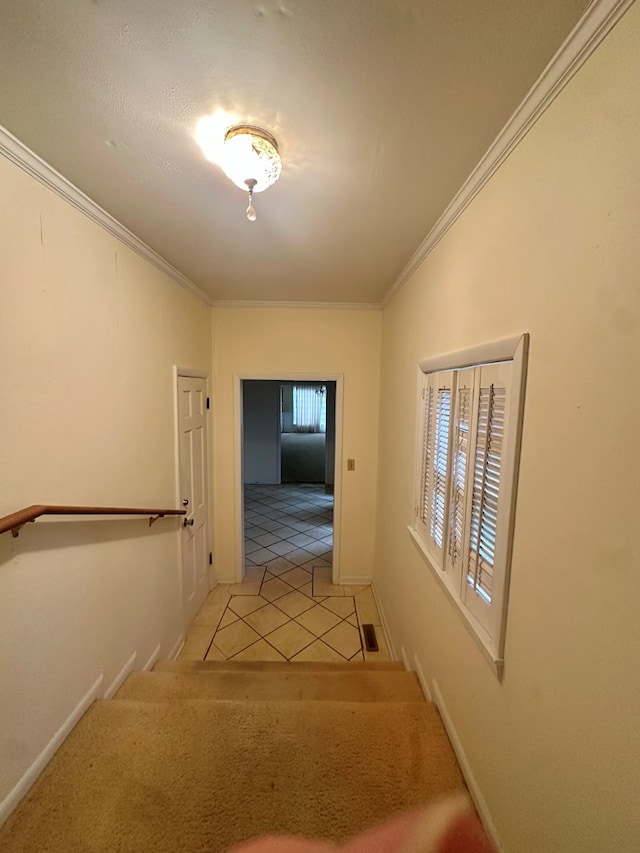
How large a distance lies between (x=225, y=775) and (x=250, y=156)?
209cm

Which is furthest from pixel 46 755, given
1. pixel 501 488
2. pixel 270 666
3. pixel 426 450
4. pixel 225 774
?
pixel 426 450

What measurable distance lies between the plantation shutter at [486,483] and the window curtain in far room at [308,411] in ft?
29.7

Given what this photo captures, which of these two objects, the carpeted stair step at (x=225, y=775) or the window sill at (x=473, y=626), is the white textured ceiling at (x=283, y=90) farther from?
the carpeted stair step at (x=225, y=775)

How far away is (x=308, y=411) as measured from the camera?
10.4 m

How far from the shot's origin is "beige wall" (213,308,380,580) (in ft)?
Result: 10.1

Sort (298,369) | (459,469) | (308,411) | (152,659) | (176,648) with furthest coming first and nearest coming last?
(308,411) → (298,369) → (176,648) → (152,659) → (459,469)

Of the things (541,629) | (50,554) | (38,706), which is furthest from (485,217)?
(38,706)

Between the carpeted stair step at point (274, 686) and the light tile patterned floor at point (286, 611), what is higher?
the carpeted stair step at point (274, 686)

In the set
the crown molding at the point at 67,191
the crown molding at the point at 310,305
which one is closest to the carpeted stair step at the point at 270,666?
the crown molding at the point at 67,191

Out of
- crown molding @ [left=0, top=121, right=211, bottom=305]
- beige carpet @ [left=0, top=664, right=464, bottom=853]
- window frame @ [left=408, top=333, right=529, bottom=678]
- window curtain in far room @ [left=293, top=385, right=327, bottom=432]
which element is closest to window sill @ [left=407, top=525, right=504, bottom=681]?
window frame @ [left=408, top=333, right=529, bottom=678]

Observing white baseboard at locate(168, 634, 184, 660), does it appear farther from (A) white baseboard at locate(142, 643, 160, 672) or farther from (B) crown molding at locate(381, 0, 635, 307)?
(B) crown molding at locate(381, 0, 635, 307)

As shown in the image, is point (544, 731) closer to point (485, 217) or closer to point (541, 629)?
point (541, 629)

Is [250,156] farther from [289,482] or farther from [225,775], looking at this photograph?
[289,482]

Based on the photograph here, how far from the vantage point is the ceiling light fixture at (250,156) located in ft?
3.37
